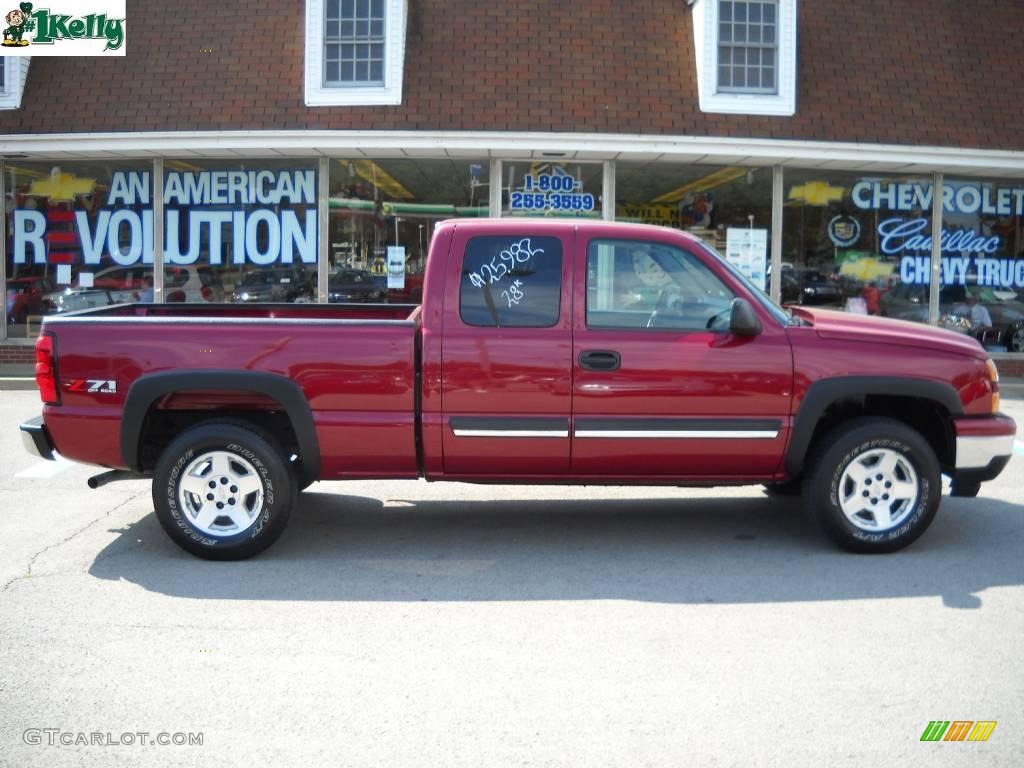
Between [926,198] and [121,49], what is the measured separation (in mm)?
12226

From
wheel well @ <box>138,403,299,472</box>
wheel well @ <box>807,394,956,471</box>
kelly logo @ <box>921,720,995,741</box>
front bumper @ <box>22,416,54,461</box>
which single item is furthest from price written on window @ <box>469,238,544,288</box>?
kelly logo @ <box>921,720,995,741</box>

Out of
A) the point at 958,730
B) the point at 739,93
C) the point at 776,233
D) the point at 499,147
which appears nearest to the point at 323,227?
the point at 499,147

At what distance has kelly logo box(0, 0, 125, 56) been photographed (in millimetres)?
14938

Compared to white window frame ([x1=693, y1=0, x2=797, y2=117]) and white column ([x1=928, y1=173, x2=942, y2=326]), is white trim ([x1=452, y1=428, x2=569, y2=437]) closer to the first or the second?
white window frame ([x1=693, y1=0, x2=797, y2=117])

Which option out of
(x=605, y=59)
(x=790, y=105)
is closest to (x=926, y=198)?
(x=790, y=105)

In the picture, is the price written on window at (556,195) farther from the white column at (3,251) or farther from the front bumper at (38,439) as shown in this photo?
the front bumper at (38,439)

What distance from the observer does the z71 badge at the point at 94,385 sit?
5898mm

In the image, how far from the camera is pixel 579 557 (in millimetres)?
6102

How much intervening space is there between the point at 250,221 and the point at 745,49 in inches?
302

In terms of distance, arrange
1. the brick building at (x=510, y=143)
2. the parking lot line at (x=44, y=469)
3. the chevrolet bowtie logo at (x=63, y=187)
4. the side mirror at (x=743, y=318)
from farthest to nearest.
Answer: the chevrolet bowtie logo at (x=63, y=187) < the brick building at (x=510, y=143) < the parking lot line at (x=44, y=469) < the side mirror at (x=743, y=318)

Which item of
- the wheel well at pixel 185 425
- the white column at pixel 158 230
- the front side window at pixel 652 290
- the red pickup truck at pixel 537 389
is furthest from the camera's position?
the white column at pixel 158 230

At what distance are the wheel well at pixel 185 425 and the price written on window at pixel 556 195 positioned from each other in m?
9.52

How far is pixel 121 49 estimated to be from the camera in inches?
585

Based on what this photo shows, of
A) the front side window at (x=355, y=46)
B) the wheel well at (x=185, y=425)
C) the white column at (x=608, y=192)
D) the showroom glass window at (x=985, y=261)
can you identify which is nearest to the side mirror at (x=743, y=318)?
the wheel well at (x=185, y=425)
